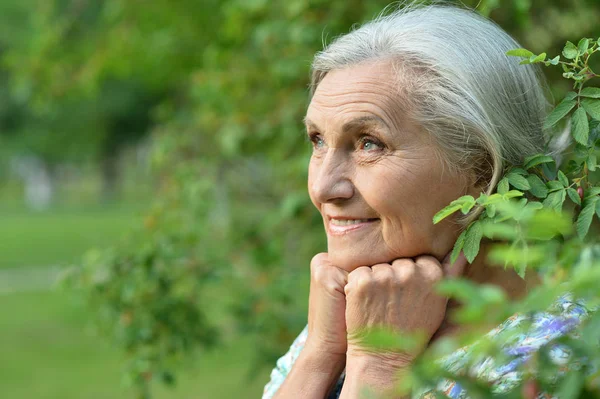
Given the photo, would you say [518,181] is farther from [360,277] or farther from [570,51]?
[360,277]

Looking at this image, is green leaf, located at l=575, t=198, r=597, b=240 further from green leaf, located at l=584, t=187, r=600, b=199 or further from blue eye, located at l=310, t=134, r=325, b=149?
blue eye, located at l=310, t=134, r=325, b=149

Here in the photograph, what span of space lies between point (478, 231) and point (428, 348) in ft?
1.20

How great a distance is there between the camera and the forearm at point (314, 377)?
2.48 meters

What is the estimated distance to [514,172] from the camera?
2.31 metres

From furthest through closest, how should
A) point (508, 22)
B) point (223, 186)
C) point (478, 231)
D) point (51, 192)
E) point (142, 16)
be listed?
point (51, 192), point (142, 16), point (223, 186), point (508, 22), point (478, 231)

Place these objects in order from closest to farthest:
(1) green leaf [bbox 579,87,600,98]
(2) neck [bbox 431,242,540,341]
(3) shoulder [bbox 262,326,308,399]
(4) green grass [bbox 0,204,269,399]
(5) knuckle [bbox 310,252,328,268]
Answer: (1) green leaf [bbox 579,87,600,98]
(2) neck [bbox 431,242,540,341]
(5) knuckle [bbox 310,252,328,268]
(3) shoulder [bbox 262,326,308,399]
(4) green grass [bbox 0,204,269,399]

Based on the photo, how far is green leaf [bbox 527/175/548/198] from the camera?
221 cm

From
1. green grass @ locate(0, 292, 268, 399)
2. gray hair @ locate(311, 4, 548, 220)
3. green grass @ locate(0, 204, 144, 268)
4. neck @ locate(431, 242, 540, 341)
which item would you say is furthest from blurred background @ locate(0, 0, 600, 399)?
green grass @ locate(0, 204, 144, 268)

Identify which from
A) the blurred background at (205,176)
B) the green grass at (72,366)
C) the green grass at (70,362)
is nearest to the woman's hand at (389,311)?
the blurred background at (205,176)

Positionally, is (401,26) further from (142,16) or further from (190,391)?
(190,391)

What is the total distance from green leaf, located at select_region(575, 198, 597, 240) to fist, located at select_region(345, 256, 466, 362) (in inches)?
15.3

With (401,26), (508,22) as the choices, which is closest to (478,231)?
(401,26)

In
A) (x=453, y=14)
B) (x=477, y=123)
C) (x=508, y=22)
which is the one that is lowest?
(x=508, y=22)

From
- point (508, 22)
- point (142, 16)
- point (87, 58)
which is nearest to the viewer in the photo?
point (508, 22)
